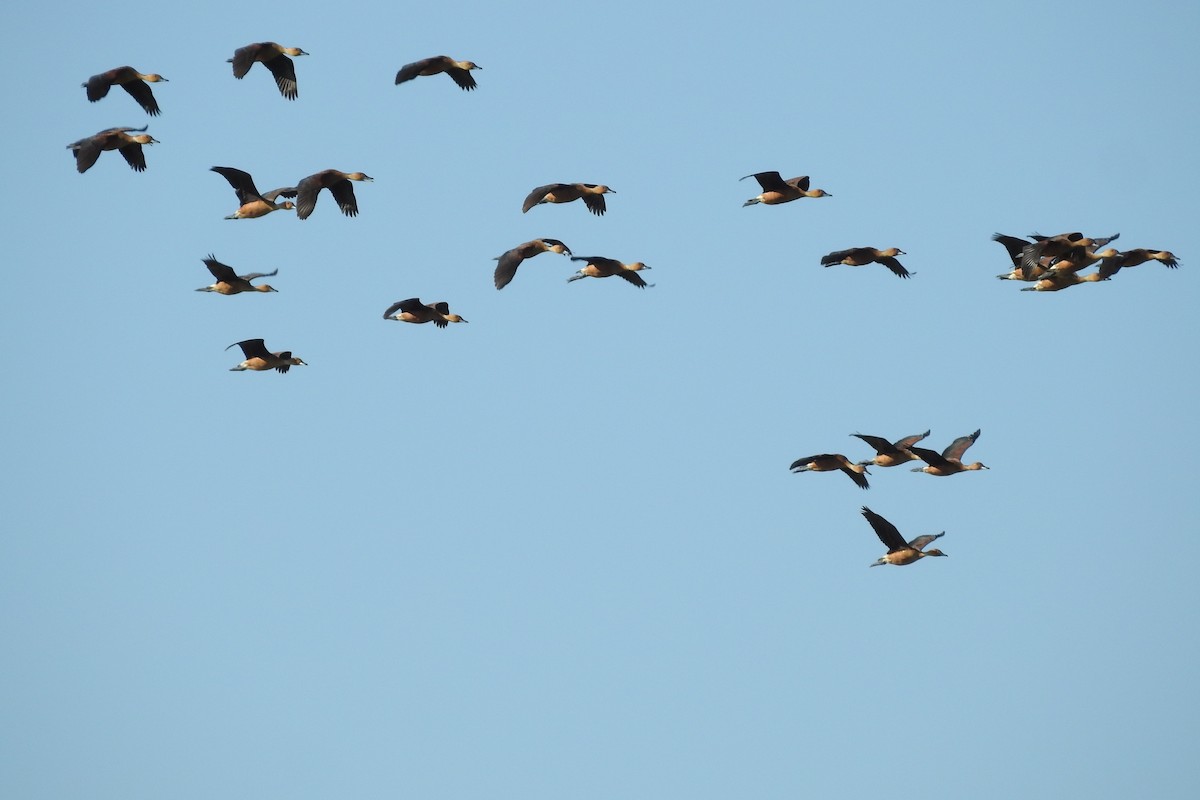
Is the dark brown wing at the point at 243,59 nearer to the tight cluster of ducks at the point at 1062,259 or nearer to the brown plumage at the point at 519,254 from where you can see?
the brown plumage at the point at 519,254

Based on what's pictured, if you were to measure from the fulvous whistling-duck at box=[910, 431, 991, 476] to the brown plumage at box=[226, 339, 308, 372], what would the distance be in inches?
449

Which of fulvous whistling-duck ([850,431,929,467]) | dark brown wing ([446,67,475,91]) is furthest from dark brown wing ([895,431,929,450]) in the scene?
dark brown wing ([446,67,475,91])

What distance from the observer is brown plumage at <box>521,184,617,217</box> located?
35594 mm

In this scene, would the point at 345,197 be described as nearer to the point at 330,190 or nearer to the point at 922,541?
the point at 330,190

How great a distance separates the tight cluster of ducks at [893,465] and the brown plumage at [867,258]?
321 cm

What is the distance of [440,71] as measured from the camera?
115 feet

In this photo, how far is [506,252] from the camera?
116 feet

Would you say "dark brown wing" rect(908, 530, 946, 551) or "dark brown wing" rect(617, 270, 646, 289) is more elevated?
"dark brown wing" rect(617, 270, 646, 289)

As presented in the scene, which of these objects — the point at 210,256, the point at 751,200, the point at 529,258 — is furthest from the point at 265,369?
the point at 751,200

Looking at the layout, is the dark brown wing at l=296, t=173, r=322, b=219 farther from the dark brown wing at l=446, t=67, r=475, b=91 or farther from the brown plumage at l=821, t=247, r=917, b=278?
the brown plumage at l=821, t=247, r=917, b=278

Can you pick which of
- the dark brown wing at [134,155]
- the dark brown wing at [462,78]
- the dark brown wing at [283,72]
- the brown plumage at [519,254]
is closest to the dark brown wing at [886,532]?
the brown plumage at [519,254]

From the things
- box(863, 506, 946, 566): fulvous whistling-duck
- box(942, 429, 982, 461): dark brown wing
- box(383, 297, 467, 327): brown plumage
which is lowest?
box(863, 506, 946, 566): fulvous whistling-duck

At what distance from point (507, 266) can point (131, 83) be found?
7.41 meters

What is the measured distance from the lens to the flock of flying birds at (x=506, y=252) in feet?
113
